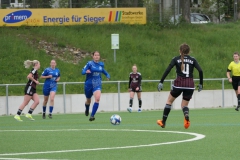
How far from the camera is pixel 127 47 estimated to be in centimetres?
4097

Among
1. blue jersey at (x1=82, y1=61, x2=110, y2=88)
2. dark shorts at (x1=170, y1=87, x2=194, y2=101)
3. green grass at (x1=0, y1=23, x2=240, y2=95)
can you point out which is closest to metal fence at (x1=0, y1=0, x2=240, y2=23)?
green grass at (x1=0, y1=23, x2=240, y2=95)

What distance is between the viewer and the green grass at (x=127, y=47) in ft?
121

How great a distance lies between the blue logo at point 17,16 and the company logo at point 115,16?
4.80 meters

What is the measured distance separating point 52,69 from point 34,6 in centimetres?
1737

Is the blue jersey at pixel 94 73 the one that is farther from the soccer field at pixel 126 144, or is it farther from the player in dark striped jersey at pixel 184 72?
the player in dark striped jersey at pixel 184 72

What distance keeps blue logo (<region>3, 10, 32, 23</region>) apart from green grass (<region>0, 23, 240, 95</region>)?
451mm

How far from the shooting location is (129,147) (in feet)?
38.0

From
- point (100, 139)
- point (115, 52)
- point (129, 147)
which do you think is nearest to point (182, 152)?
point (129, 147)

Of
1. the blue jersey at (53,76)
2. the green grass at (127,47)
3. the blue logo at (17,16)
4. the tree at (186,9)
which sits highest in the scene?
the tree at (186,9)

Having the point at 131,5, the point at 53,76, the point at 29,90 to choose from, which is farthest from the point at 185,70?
the point at 131,5

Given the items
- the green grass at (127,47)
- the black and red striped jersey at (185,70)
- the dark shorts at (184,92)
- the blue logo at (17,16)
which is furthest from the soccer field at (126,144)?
the blue logo at (17,16)

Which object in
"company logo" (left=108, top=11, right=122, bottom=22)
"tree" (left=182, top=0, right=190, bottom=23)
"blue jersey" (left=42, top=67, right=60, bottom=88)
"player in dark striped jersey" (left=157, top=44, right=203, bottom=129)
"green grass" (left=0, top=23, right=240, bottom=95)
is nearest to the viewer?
"player in dark striped jersey" (left=157, top=44, right=203, bottom=129)

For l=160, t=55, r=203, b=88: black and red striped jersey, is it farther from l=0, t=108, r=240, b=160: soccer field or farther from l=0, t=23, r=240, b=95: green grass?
l=0, t=23, r=240, b=95: green grass

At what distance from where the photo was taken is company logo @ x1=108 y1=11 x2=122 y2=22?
4309 cm
